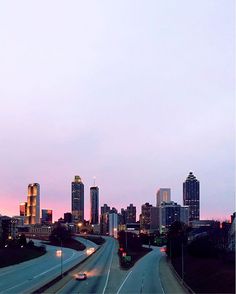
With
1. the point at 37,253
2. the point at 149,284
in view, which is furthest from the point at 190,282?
the point at 37,253

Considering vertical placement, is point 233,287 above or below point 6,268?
above

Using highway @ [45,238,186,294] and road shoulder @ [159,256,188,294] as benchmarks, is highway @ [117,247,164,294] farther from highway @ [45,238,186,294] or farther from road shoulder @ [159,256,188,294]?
road shoulder @ [159,256,188,294]

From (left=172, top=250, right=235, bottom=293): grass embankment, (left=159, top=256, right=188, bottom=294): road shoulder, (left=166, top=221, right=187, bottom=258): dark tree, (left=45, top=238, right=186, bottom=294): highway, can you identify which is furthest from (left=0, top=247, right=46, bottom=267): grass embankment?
(left=172, top=250, right=235, bottom=293): grass embankment

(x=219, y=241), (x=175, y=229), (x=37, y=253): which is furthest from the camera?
(x=37, y=253)

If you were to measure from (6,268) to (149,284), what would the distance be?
53246 mm

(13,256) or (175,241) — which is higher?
(175,241)

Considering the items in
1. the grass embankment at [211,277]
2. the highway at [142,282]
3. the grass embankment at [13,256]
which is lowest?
the grass embankment at [13,256]

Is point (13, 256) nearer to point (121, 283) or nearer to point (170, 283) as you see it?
point (121, 283)

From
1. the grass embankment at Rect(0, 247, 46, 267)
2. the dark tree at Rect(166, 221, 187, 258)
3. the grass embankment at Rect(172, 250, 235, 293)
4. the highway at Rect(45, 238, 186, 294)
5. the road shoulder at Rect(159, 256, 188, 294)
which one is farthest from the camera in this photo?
the grass embankment at Rect(0, 247, 46, 267)

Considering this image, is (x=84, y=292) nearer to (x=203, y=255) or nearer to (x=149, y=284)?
(x=149, y=284)

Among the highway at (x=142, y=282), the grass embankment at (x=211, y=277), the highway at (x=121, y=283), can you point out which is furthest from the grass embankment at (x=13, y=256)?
the grass embankment at (x=211, y=277)

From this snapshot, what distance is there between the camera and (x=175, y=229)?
141 m

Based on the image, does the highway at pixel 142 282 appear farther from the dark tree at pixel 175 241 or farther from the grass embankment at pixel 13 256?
the grass embankment at pixel 13 256

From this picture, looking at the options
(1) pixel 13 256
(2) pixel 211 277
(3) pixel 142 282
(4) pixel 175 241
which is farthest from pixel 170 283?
(1) pixel 13 256
